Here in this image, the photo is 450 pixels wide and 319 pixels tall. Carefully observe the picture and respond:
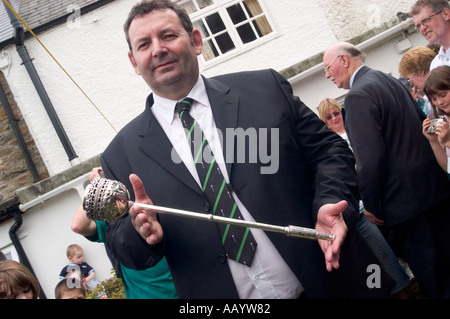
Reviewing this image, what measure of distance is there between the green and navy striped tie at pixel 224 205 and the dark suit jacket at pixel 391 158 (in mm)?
1427

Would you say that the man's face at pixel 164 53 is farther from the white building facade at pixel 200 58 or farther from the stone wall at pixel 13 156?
the stone wall at pixel 13 156

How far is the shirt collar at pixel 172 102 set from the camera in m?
2.11

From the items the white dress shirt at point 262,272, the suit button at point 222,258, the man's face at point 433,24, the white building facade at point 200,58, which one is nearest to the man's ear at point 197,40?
the white dress shirt at point 262,272

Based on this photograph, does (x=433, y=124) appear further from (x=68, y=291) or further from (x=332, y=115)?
(x=68, y=291)

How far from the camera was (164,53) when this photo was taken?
6.56 feet

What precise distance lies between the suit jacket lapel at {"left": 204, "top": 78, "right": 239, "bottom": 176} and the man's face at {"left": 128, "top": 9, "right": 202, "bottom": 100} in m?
0.12

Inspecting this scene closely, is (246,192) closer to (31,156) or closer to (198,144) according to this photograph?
(198,144)

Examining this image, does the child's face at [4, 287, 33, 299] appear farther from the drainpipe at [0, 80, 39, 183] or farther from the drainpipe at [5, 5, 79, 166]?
the drainpipe at [0, 80, 39, 183]

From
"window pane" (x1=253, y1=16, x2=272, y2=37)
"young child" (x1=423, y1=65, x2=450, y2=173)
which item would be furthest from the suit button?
"window pane" (x1=253, y1=16, x2=272, y2=37)

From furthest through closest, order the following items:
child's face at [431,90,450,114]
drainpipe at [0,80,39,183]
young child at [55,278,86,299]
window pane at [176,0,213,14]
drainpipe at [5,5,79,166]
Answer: window pane at [176,0,213,14]
drainpipe at [0,80,39,183]
drainpipe at [5,5,79,166]
young child at [55,278,86,299]
child's face at [431,90,450,114]

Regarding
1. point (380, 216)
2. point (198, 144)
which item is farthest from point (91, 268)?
point (198, 144)

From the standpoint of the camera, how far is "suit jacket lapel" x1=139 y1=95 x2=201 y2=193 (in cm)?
193

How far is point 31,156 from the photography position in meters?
8.66
